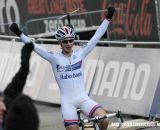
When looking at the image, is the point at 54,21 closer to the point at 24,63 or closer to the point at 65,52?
the point at 65,52

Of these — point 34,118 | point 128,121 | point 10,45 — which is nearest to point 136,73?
point 128,121

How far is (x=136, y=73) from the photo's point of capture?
11.0 m

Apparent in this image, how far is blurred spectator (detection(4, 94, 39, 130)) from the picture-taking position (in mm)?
3545

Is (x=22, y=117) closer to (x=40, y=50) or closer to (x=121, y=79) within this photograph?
(x=40, y=50)

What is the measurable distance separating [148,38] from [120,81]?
5.30 m

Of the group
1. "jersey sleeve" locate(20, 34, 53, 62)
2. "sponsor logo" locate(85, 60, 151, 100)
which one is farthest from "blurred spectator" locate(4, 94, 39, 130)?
"sponsor logo" locate(85, 60, 151, 100)

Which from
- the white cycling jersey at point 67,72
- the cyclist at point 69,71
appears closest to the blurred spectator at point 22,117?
the cyclist at point 69,71

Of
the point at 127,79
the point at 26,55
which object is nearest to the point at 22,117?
the point at 26,55

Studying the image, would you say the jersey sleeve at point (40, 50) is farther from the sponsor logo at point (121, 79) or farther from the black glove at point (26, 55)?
the sponsor logo at point (121, 79)

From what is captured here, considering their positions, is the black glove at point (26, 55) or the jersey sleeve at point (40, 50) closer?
the black glove at point (26, 55)

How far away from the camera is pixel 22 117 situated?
3.55 m

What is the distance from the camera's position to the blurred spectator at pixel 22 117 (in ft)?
11.6

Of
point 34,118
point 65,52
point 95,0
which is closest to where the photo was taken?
point 34,118

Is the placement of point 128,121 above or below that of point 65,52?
below
